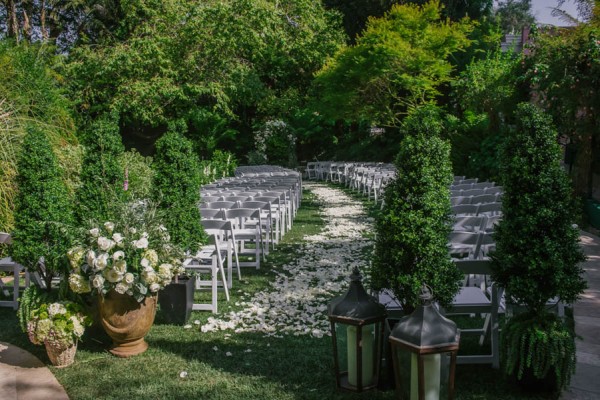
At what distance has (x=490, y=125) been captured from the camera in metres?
17.4

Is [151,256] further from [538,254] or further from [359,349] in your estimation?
[538,254]

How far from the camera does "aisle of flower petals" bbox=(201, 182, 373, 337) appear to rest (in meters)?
5.65

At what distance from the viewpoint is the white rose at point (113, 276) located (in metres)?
4.52

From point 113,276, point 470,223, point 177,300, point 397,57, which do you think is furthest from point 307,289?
point 397,57

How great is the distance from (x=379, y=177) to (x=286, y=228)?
18.6 ft

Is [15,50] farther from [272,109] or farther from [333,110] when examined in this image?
[272,109]

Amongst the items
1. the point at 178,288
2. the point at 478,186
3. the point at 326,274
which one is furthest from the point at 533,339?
the point at 478,186

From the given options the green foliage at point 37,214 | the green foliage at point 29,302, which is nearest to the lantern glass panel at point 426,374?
the green foliage at point 29,302

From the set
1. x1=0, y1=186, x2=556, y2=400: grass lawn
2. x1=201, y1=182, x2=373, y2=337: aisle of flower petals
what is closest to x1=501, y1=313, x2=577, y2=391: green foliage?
x1=0, y1=186, x2=556, y2=400: grass lawn

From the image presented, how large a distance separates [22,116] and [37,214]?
13.4 feet

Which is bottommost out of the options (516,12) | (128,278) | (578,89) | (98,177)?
(128,278)

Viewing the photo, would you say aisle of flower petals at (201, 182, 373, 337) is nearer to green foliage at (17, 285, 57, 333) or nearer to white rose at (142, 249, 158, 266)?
white rose at (142, 249, 158, 266)

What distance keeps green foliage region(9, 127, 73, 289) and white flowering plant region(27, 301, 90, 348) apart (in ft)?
2.50

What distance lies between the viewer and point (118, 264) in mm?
4512
